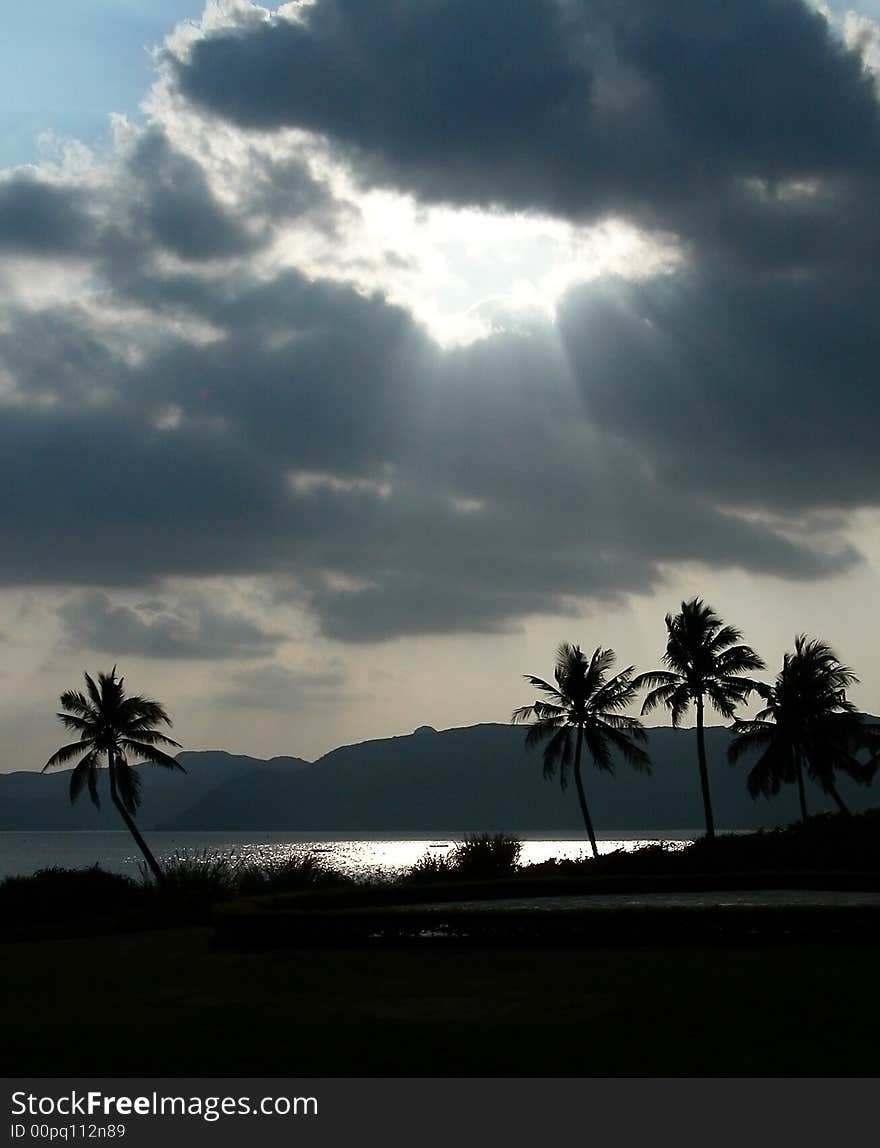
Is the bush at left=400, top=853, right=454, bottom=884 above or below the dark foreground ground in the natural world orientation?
above

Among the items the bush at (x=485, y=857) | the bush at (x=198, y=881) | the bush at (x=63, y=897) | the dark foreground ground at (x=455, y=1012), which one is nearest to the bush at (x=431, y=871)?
the bush at (x=485, y=857)

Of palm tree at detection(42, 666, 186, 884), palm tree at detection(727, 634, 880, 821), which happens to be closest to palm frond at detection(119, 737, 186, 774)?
palm tree at detection(42, 666, 186, 884)

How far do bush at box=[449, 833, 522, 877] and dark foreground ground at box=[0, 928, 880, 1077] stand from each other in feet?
48.1

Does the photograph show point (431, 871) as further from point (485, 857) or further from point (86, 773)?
point (86, 773)

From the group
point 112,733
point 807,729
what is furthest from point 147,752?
point 807,729

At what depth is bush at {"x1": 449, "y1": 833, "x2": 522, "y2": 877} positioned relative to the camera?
35.3m

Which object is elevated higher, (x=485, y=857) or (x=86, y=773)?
(x=86, y=773)

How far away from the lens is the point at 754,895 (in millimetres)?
25109

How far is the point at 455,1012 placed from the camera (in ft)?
47.6

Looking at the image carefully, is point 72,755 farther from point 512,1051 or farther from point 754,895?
point 512,1051

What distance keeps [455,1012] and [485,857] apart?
21.9 m

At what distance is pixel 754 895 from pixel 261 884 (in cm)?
1278

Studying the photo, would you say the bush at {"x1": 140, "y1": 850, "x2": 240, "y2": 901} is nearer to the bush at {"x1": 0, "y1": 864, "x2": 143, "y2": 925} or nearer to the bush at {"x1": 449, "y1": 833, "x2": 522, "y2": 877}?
the bush at {"x1": 0, "y1": 864, "x2": 143, "y2": 925}
